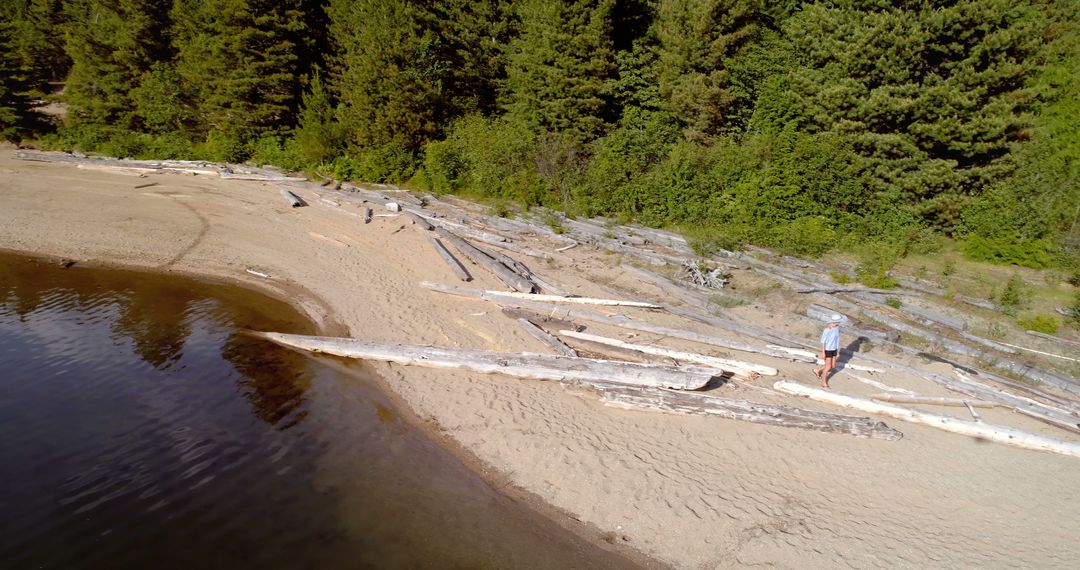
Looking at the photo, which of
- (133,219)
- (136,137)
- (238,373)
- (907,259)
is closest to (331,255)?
(238,373)

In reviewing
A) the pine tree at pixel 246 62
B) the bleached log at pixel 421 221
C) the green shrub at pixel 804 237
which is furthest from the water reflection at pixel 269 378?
the pine tree at pixel 246 62

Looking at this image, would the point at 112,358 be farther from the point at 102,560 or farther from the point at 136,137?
the point at 136,137

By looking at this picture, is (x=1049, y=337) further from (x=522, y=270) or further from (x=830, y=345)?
(x=522, y=270)

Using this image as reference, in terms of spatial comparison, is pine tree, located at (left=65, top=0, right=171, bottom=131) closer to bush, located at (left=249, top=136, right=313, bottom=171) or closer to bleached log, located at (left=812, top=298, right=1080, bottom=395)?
bush, located at (left=249, top=136, right=313, bottom=171)

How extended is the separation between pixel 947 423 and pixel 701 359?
157 inches

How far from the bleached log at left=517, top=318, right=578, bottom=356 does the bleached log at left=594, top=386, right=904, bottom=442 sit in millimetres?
1516

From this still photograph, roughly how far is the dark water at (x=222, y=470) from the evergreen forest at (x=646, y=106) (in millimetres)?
11053

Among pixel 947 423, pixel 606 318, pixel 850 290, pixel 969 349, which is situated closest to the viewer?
pixel 947 423

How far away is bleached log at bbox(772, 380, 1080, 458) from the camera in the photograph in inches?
324

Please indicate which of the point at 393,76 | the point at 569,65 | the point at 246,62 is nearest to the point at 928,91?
the point at 569,65

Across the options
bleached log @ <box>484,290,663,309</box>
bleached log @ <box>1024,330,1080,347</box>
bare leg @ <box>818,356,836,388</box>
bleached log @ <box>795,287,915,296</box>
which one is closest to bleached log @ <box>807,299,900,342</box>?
bleached log @ <box>795,287,915,296</box>

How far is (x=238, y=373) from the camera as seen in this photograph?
1105 cm

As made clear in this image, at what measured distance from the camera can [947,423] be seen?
8.69 m

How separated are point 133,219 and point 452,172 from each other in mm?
12139
